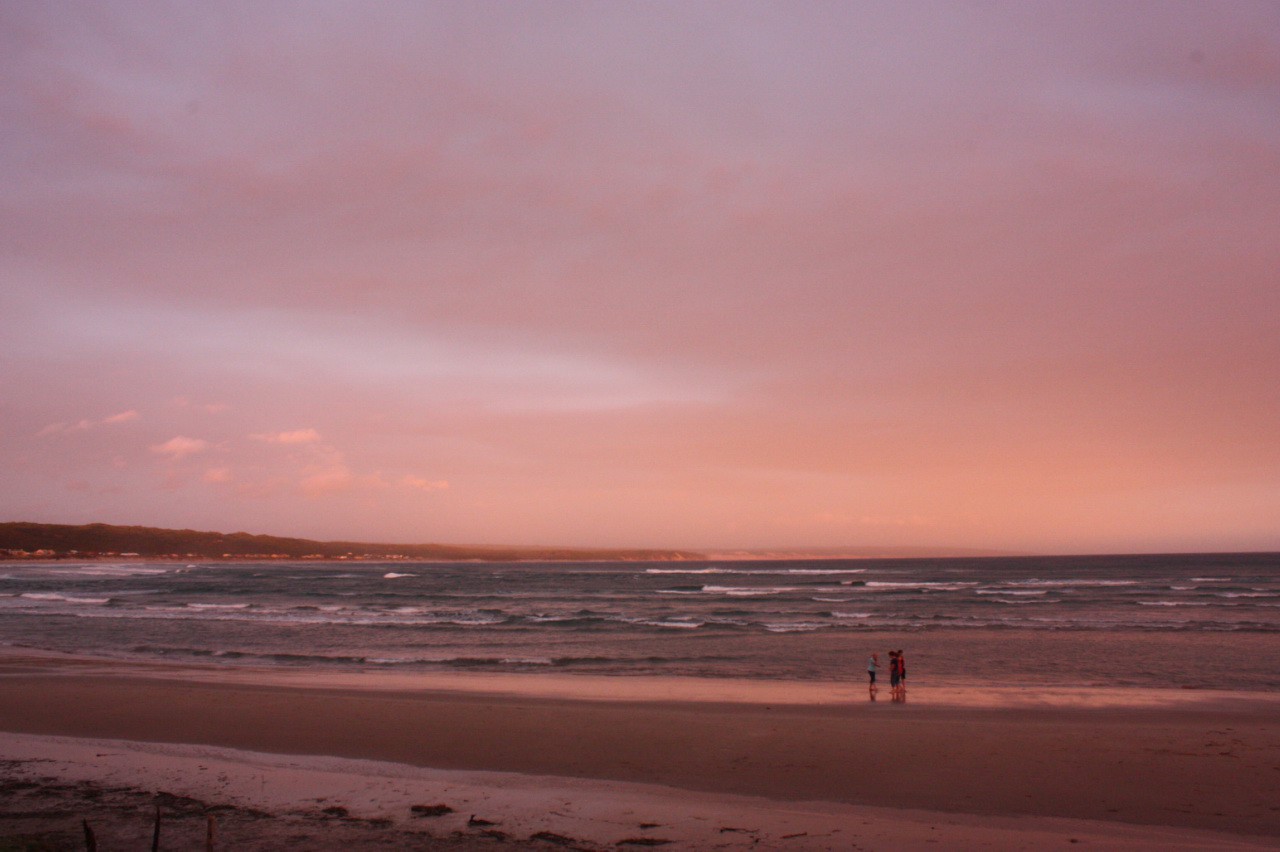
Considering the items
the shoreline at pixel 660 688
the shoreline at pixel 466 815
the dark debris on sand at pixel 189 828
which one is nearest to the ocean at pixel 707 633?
the shoreline at pixel 660 688

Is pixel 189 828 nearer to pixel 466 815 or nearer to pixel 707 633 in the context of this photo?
pixel 466 815

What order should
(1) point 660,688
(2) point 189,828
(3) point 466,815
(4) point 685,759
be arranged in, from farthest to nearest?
(1) point 660,688 → (4) point 685,759 → (3) point 466,815 → (2) point 189,828

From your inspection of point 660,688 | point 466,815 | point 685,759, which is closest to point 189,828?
point 466,815

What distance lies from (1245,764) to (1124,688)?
8.45 m

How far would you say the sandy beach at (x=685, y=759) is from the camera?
9.34 meters

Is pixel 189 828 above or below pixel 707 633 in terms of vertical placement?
above

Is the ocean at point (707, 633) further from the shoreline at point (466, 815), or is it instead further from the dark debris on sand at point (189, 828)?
the dark debris on sand at point (189, 828)

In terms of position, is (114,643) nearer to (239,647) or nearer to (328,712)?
(239,647)

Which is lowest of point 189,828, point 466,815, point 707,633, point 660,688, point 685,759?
point 707,633

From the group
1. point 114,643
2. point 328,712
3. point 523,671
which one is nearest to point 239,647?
point 114,643

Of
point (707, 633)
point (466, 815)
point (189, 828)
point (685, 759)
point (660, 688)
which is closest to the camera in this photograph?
point (189, 828)

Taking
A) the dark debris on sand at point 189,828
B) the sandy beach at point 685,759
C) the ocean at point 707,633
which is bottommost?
the ocean at point 707,633

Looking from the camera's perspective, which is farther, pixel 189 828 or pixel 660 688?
pixel 660 688

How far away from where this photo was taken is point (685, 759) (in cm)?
1259
